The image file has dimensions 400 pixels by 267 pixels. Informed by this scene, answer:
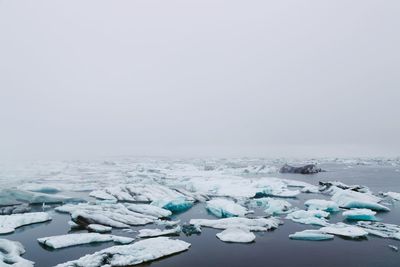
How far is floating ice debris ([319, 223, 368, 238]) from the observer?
846cm

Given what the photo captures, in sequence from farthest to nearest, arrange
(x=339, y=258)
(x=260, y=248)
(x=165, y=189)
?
(x=165, y=189) → (x=260, y=248) → (x=339, y=258)

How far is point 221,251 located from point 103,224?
3.62 m

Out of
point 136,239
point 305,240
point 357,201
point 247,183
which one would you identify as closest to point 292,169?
point 247,183

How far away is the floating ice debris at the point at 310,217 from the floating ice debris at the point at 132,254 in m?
4.39

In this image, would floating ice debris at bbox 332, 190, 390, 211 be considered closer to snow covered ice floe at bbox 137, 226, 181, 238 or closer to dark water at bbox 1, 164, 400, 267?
dark water at bbox 1, 164, 400, 267

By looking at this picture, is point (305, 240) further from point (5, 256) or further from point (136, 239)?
point (5, 256)

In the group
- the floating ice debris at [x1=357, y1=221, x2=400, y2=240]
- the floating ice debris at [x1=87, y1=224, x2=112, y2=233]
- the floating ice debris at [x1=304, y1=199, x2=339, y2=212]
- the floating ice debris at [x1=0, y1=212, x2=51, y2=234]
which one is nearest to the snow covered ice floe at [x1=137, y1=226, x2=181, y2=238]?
the floating ice debris at [x1=87, y1=224, x2=112, y2=233]

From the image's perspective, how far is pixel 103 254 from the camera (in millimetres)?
6395

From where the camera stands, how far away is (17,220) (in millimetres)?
9273

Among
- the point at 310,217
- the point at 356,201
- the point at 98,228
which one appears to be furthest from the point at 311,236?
the point at 98,228

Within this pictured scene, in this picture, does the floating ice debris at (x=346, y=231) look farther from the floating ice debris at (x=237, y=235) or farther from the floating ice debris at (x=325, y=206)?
the floating ice debris at (x=325, y=206)

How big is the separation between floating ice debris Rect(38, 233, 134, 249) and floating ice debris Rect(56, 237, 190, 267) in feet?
2.41

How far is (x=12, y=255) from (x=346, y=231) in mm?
8075

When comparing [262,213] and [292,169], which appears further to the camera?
[292,169]
